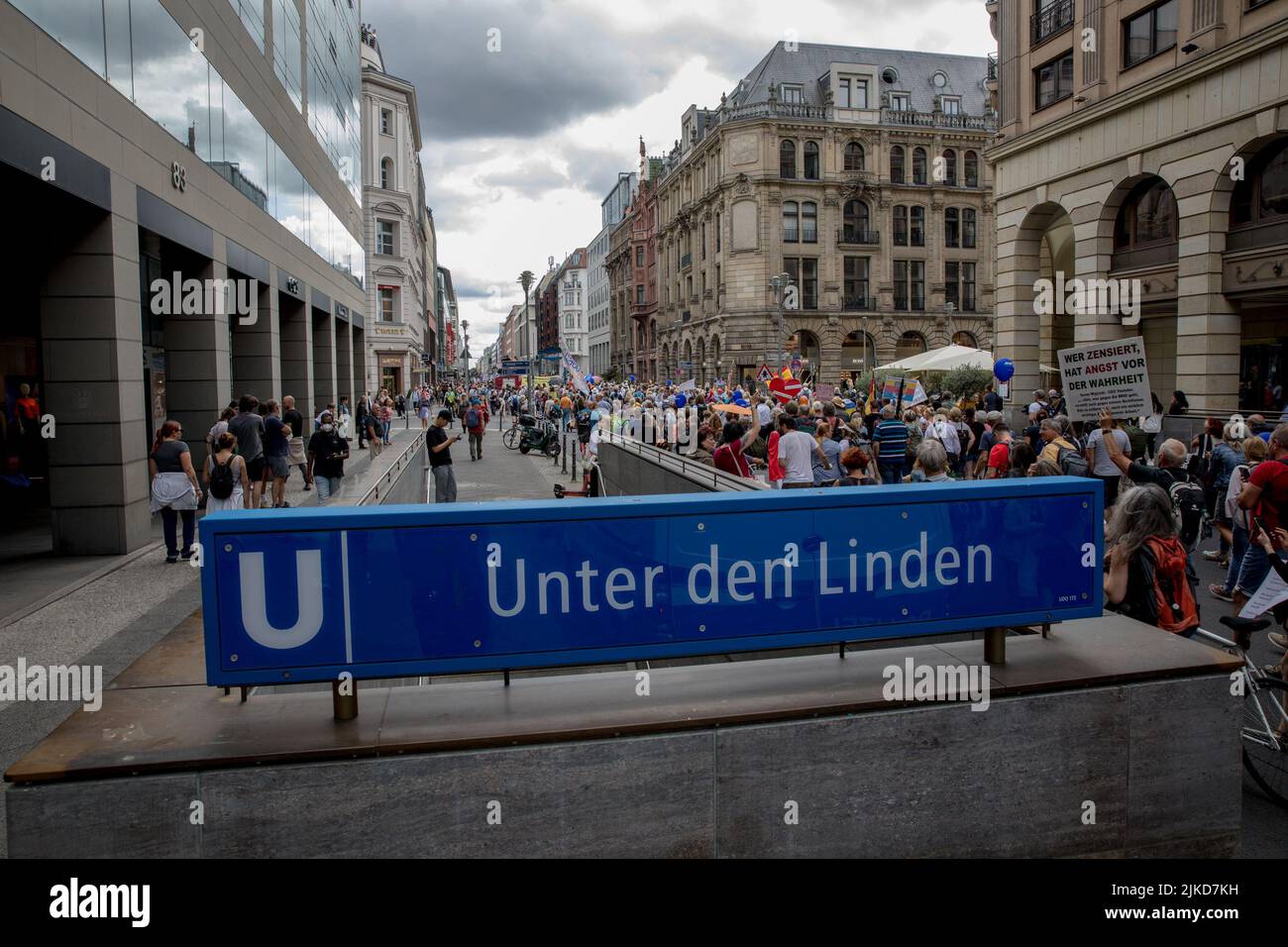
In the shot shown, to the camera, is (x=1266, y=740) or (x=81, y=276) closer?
(x=1266, y=740)

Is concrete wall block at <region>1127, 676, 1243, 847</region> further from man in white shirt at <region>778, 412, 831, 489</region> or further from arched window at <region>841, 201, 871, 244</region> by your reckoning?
arched window at <region>841, 201, 871, 244</region>

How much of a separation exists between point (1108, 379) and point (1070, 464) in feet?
13.1

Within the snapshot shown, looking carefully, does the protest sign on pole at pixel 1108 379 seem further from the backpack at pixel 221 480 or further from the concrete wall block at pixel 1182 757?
the backpack at pixel 221 480

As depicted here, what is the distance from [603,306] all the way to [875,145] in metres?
64.2

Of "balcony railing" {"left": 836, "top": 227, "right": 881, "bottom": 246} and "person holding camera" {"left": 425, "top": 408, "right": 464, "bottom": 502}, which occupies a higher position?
"balcony railing" {"left": 836, "top": 227, "right": 881, "bottom": 246}

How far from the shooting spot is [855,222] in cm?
6844

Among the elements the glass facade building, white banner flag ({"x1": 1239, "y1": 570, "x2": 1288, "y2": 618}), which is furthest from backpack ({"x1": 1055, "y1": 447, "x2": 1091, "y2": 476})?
the glass facade building

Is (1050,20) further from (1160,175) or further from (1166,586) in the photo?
(1166,586)

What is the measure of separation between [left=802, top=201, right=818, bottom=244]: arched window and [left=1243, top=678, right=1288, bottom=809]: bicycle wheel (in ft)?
212

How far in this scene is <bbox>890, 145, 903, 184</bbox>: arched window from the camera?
68750mm

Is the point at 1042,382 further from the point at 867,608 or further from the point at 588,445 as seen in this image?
the point at 867,608

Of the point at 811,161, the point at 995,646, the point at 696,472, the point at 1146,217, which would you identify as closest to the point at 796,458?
the point at 696,472

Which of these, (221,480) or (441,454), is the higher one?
(441,454)
